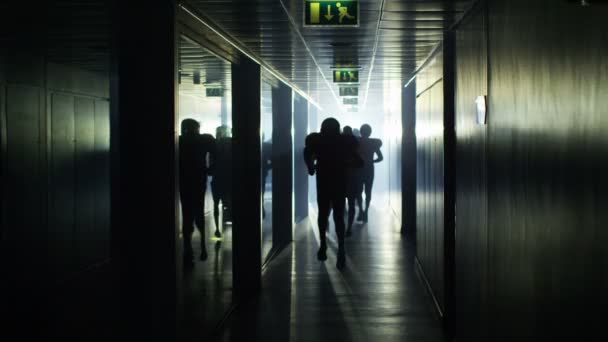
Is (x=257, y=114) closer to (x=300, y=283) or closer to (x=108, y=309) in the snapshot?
(x=300, y=283)

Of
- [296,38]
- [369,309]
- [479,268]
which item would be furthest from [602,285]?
[296,38]

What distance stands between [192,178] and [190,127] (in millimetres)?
402

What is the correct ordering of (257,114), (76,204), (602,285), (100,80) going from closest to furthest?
(602,285) < (257,114) < (76,204) < (100,80)

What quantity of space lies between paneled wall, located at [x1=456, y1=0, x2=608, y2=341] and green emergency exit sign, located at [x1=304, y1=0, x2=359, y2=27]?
3.43 feet

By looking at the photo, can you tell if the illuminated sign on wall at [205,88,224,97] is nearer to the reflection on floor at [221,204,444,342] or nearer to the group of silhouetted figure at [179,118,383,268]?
the group of silhouetted figure at [179,118,383,268]

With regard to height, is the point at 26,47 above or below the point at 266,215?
above

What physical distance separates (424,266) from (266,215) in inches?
125

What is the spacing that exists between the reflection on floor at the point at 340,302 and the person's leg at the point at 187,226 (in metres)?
0.90

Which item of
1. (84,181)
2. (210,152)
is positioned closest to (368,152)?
(84,181)

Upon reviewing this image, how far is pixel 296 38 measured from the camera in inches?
305

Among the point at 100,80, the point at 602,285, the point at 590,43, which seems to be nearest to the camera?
the point at 602,285

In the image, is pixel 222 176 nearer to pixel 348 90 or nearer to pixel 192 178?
pixel 192 178

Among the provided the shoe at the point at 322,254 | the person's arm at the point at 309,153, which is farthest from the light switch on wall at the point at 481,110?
the shoe at the point at 322,254

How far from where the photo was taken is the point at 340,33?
750cm
